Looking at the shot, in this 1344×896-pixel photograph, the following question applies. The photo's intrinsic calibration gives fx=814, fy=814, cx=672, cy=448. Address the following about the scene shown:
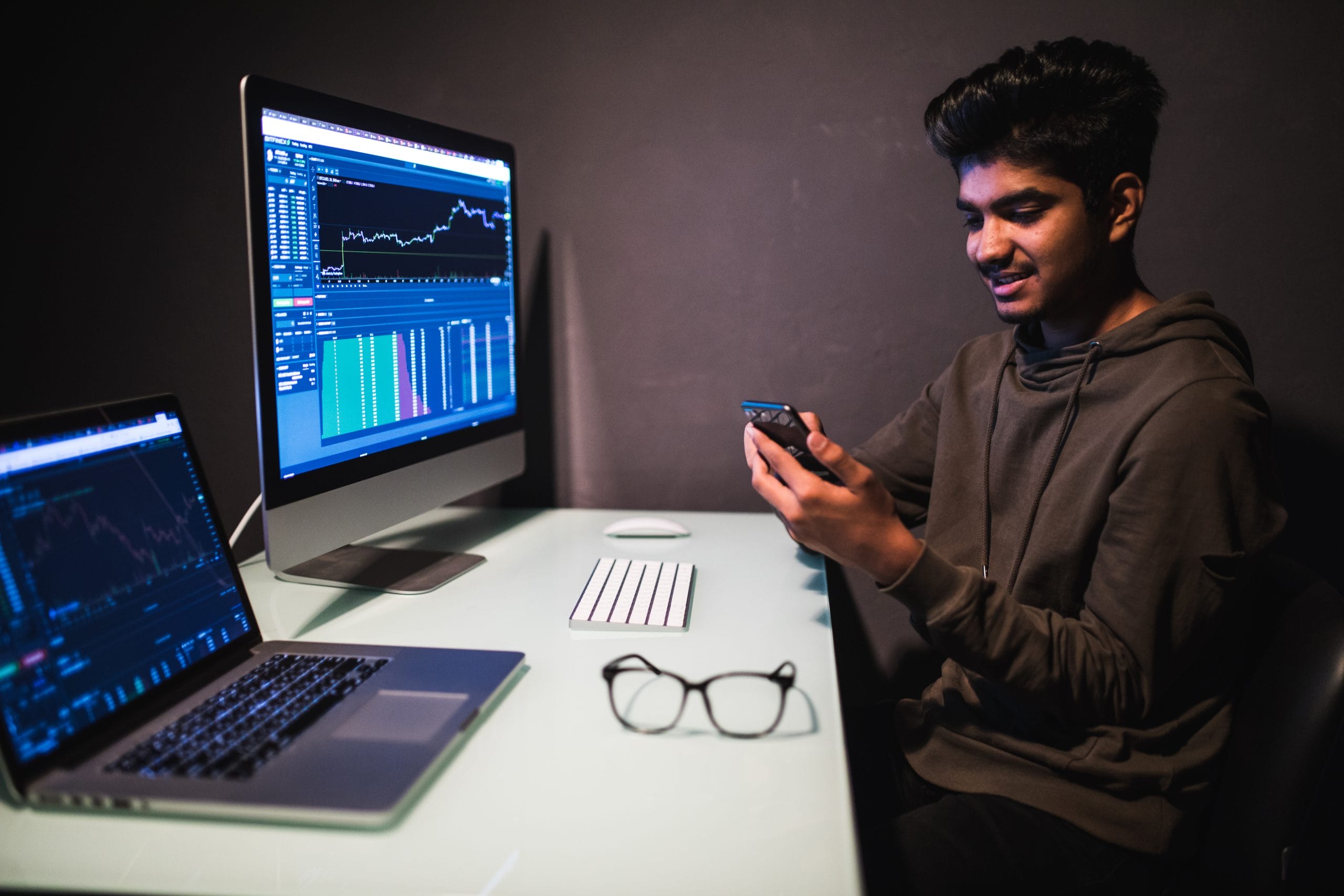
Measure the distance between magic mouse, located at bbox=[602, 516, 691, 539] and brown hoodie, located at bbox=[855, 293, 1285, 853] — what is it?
45 centimetres

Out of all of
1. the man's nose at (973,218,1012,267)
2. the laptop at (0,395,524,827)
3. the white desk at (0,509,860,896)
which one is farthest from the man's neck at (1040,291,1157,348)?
the laptop at (0,395,524,827)

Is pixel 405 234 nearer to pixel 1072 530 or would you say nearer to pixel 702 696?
pixel 702 696

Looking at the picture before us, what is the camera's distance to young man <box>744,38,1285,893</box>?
801 mm

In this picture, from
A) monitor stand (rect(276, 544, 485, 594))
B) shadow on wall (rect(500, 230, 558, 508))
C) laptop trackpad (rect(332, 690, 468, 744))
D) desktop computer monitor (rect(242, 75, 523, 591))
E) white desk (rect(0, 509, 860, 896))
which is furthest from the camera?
shadow on wall (rect(500, 230, 558, 508))

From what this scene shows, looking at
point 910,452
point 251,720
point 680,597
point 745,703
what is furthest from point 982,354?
point 251,720

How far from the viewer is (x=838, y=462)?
901 millimetres

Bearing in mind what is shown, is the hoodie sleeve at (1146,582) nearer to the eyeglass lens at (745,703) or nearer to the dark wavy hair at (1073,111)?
the eyeglass lens at (745,703)

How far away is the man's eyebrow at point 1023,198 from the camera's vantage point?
957 millimetres

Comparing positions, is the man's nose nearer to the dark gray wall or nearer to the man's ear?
the man's ear

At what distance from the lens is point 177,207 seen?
5.11 ft

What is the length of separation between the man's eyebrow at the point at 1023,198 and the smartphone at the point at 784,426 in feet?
1.14

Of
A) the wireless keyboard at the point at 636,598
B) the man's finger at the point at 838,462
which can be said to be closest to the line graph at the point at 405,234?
the wireless keyboard at the point at 636,598

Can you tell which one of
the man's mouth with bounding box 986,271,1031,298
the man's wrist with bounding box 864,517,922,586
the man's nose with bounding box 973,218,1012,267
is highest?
the man's nose with bounding box 973,218,1012,267

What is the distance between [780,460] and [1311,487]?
1023 mm
